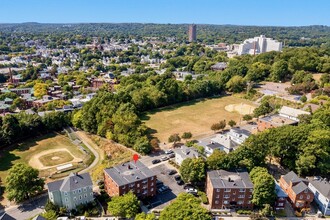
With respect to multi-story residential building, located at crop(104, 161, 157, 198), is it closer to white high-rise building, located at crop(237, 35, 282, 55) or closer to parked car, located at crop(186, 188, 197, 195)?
parked car, located at crop(186, 188, 197, 195)

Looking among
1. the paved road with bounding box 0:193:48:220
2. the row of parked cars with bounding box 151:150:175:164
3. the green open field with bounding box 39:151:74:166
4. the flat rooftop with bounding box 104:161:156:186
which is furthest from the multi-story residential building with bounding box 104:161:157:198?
the green open field with bounding box 39:151:74:166

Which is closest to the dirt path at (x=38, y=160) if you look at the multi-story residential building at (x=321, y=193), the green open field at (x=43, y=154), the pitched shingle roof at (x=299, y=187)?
the green open field at (x=43, y=154)

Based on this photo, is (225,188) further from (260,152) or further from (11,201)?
(11,201)

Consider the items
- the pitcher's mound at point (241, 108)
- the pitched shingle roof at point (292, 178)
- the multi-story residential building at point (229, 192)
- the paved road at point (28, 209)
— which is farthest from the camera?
the pitcher's mound at point (241, 108)

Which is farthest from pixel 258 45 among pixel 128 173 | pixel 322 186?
pixel 128 173

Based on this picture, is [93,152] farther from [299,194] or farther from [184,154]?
[299,194]

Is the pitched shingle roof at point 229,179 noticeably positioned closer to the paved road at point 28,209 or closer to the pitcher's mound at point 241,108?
the paved road at point 28,209
